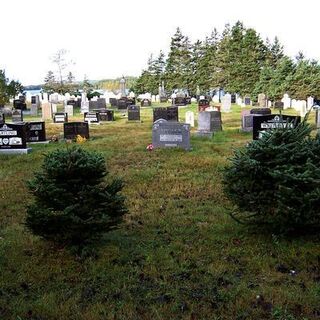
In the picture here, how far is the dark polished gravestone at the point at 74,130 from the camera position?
60.3 ft

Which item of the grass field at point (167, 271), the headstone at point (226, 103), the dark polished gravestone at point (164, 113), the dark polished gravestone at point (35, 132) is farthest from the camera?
the headstone at point (226, 103)

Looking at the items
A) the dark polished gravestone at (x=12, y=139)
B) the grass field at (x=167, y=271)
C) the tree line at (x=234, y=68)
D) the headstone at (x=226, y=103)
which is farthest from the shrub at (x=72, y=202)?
the tree line at (x=234, y=68)

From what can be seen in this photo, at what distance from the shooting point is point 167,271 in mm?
5672

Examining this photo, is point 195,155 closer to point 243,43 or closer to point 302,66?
point 302,66

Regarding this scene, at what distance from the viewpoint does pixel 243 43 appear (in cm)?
5544

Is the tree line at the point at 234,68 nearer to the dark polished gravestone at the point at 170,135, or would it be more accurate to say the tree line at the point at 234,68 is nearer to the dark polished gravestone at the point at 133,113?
→ the dark polished gravestone at the point at 133,113

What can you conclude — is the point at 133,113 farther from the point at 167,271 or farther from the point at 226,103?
the point at 167,271

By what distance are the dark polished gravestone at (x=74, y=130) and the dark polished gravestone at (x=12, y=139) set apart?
285 cm

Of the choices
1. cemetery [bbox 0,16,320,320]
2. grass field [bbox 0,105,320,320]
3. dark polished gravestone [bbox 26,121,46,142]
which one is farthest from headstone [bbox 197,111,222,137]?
grass field [bbox 0,105,320,320]

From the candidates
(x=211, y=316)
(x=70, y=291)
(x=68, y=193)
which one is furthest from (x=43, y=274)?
(x=211, y=316)

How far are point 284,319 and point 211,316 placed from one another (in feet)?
2.30

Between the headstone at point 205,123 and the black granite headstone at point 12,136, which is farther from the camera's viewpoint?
the headstone at point 205,123

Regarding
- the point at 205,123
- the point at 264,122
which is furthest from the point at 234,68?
the point at 264,122

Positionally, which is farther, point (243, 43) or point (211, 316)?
point (243, 43)
